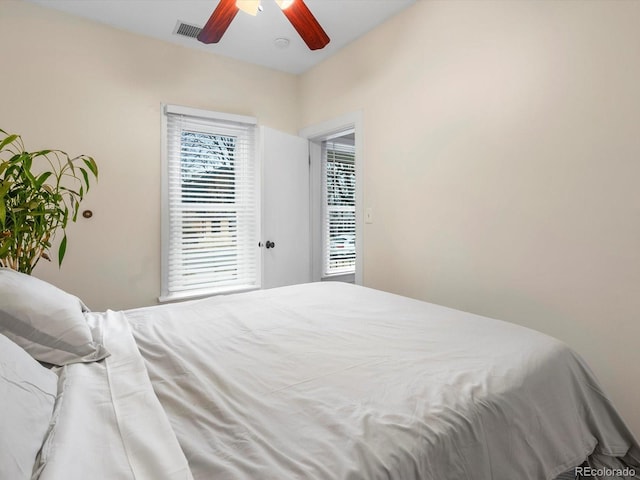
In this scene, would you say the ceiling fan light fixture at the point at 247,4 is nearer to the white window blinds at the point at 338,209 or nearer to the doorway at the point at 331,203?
the doorway at the point at 331,203

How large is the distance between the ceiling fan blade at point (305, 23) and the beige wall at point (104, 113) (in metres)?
1.64

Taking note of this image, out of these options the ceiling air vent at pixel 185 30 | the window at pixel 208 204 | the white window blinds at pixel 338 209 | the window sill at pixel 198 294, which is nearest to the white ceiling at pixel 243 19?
the ceiling air vent at pixel 185 30

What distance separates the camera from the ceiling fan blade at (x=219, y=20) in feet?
5.63

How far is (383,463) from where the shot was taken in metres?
0.70

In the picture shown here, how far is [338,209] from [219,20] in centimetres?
249

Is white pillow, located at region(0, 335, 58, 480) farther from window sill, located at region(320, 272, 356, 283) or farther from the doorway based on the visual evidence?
window sill, located at region(320, 272, 356, 283)

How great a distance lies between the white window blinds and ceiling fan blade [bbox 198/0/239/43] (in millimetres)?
2019

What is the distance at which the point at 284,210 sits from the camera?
3428 mm

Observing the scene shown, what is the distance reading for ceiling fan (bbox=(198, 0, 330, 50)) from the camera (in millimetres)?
1712

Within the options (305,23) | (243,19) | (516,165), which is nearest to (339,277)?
(516,165)

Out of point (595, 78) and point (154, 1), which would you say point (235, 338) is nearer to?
point (595, 78)

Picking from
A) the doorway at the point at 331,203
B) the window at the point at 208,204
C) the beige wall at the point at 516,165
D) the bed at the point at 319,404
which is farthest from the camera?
the doorway at the point at 331,203

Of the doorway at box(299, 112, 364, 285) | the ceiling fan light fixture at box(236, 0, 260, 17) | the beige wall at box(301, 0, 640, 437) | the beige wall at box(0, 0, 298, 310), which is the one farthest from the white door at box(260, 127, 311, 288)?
the ceiling fan light fixture at box(236, 0, 260, 17)

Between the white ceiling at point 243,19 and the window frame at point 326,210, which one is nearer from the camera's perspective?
the white ceiling at point 243,19
